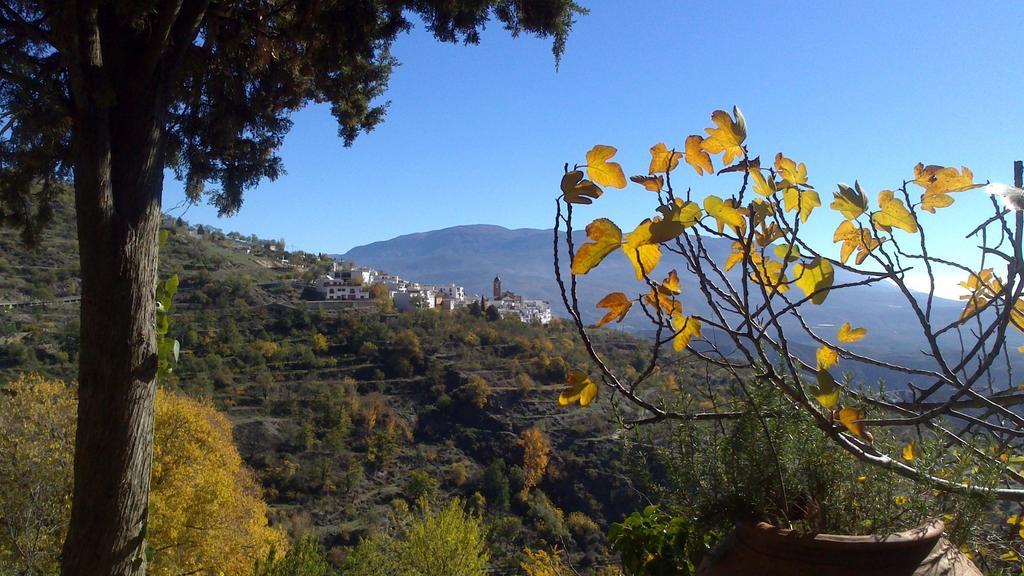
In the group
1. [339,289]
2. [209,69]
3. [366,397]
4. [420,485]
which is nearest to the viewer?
[209,69]

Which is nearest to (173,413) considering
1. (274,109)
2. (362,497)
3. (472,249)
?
(274,109)

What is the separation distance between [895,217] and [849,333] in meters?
Result: 0.27

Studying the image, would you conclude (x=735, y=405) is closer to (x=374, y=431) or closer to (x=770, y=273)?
(x=770, y=273)

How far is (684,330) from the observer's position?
29.3 inches

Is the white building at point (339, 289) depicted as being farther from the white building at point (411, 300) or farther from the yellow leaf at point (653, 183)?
the yellow leaf at point (653, 183)

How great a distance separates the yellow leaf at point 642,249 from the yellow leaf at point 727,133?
105 millimetres

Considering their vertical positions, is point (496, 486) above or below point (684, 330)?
below

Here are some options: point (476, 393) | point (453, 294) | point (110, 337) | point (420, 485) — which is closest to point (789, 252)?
point (110, 337)

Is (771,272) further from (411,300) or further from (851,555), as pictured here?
(411,300)

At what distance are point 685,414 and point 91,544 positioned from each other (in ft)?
4.45

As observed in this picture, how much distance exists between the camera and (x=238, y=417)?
2472cm

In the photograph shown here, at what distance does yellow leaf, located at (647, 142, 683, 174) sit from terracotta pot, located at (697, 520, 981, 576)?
0.39 meters

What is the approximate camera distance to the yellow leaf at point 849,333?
0.82m

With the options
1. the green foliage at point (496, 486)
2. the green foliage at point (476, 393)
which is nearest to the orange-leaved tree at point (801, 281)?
the green foliage at point (496, 486)
